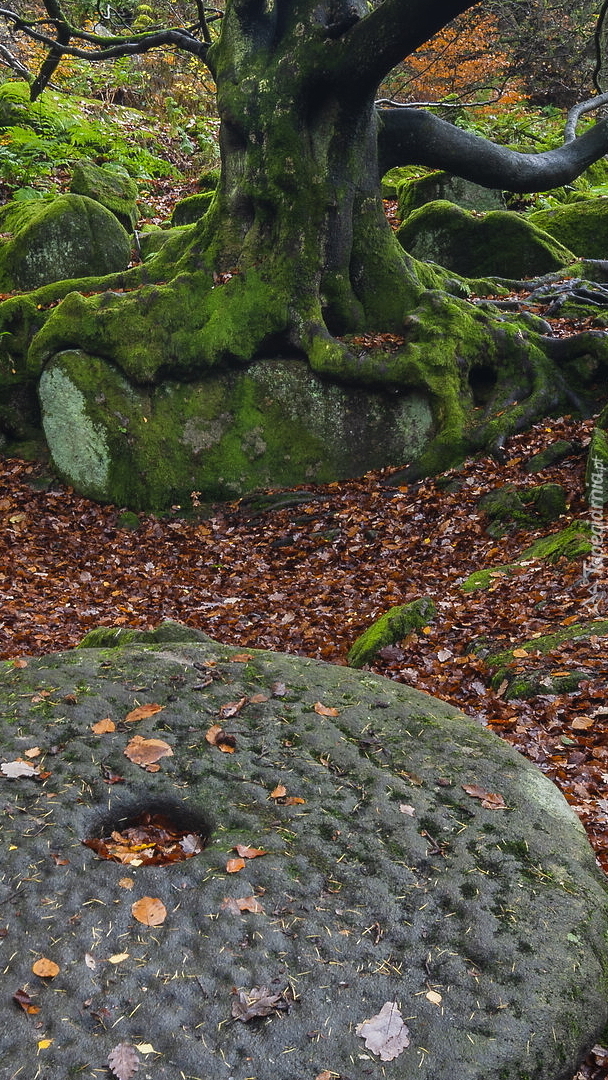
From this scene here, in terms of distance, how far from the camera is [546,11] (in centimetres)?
2252

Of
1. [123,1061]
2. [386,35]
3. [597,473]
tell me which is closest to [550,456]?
[597,473]

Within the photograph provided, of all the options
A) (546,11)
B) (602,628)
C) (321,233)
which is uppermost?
(546,11)

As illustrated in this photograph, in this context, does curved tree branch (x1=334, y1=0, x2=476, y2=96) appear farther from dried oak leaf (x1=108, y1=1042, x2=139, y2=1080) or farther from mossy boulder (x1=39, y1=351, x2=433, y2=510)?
dried oak leaf (x1=108, y1=1042, x2=139, y2=1080)

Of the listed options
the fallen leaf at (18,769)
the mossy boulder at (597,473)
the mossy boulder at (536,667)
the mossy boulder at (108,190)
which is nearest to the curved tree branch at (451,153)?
the mossy boulder at (597,473)

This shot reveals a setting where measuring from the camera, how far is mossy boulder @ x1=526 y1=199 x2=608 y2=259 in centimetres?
1630

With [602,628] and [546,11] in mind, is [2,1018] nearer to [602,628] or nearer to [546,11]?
[602,628]

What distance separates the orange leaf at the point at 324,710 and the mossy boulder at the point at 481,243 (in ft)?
41.6

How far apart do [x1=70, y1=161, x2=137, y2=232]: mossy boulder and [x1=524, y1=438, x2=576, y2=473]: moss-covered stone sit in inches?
386

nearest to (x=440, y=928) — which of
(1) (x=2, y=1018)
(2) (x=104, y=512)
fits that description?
(1) (x=2, y=1018)

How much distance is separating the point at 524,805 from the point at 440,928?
2.60 ft

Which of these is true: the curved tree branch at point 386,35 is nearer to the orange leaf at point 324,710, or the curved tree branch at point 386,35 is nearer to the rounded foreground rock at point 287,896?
the orange leaf at point 324,710

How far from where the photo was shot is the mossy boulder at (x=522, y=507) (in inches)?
330

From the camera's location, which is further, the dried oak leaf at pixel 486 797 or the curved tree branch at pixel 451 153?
the curved tree branch at pixel 451 153

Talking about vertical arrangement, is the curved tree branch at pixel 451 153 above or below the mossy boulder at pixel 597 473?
above
